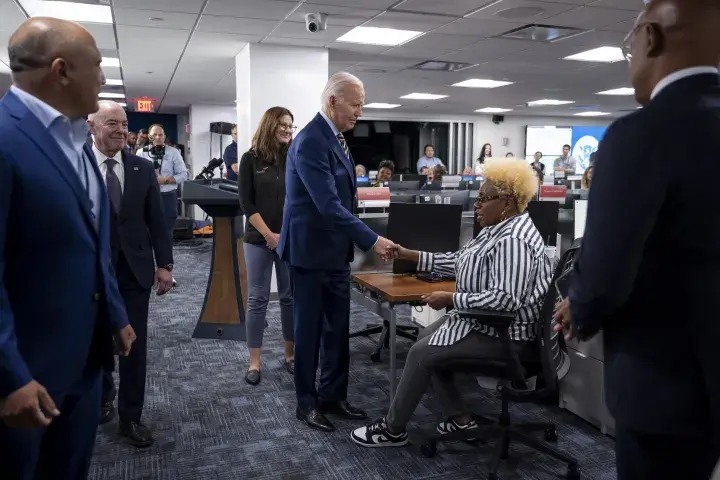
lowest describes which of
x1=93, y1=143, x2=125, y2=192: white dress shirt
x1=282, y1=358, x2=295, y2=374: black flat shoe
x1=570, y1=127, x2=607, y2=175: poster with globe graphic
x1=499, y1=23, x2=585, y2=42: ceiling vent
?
x1=282, y1=358, x2=295, y2=374: black flat shoe

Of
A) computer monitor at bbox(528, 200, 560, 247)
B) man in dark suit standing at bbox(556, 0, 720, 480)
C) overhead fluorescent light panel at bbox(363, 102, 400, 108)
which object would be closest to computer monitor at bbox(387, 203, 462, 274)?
computer monitor at bbox(528, 200, 560, 247)

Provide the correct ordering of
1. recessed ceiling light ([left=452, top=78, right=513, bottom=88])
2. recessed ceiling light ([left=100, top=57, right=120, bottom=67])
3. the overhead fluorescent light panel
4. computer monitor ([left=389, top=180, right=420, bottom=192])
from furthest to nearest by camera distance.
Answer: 1. the overhead fluorescent light panel
2. recessed ceiling light ([left=452, top=78, right=513, bottom=88])
3. recessed ceiling light ([left=100, top=57, right=120, bottom=67])
4. computer monitor ([left=389, top=180, right=420, bottom=192])

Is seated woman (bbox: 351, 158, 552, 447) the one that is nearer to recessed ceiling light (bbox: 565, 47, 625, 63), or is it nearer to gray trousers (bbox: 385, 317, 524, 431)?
gray trousers (bbox: 385, 317, 524, 431)

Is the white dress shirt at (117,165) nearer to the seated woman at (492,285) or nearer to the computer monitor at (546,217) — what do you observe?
the seated woman at (492,285)

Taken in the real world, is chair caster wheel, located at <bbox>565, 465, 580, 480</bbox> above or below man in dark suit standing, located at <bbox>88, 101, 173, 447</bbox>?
below

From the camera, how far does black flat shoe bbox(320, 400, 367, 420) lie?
3.03 metres

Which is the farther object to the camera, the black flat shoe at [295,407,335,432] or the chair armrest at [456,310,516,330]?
the black flat shoe at [295,407,335,432]

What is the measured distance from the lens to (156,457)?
266 cm

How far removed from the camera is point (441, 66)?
7.66 metres

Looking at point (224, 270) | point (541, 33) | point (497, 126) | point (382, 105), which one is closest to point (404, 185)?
point (541, 33)

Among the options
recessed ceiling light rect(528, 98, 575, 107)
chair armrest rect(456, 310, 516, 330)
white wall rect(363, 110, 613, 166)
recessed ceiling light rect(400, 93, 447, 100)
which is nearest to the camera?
chair armrest rect(456, 310, 516, 330)

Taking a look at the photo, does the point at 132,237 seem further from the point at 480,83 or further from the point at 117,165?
the point at 480,83

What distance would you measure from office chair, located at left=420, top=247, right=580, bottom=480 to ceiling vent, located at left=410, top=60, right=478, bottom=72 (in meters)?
5.52

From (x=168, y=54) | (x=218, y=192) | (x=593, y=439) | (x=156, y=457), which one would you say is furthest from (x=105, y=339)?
(x=168, y=54)
